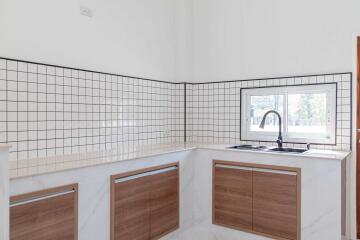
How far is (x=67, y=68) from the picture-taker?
8.21ft

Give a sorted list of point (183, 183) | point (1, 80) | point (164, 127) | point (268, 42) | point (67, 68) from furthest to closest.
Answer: point (164, 127) < point (268, 42) < point (183, 183) < point (67, 68) < point (1, 80)

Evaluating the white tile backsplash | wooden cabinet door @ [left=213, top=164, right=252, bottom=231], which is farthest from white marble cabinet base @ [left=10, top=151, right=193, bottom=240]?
wooden cabinet door @ [left=213, top=164, right=252, bottom=231]

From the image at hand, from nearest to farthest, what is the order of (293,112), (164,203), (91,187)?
(91,187) < (164,203) < (293,112)

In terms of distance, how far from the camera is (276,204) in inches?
101

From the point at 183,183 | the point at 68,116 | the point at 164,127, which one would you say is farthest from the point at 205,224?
the point at 68,116

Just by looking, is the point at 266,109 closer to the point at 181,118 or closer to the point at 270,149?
the point at 270,149

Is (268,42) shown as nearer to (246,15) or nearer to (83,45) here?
(246,15)

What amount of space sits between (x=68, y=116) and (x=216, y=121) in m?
1.75

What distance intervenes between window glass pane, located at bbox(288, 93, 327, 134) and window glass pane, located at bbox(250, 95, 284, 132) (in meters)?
0.12

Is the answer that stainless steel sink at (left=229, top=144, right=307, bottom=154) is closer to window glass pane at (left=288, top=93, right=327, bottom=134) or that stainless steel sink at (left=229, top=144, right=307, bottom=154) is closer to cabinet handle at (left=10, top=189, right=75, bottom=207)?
window glass pane at (left=288, top=93, right=327, bottom=134)

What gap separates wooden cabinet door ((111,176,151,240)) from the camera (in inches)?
88.2

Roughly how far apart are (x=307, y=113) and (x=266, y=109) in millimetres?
422

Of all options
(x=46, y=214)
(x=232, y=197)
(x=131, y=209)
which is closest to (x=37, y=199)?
(x=46, y=214)

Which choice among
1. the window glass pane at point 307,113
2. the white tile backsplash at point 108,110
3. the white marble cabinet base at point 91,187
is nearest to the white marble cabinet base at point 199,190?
the white marble cabinet base at point 91,187
